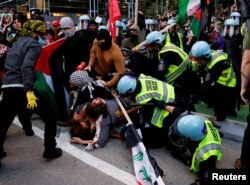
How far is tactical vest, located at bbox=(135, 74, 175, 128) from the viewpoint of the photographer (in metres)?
3.98

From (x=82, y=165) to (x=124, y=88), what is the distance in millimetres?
1032

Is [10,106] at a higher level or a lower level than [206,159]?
higher

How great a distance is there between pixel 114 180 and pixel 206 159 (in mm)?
959

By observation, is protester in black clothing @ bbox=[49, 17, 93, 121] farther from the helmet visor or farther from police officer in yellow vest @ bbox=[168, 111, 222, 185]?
police officer in yellow vest @ bbox=[168, 111, 222, 185]

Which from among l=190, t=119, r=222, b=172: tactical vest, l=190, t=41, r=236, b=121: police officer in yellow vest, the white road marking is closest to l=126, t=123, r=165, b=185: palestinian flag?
the white road marking

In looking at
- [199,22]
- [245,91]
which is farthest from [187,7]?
[245,91]

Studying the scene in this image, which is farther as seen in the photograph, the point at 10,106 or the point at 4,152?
the point at 4,152

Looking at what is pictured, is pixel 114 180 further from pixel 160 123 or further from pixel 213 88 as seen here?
pixel 213 88


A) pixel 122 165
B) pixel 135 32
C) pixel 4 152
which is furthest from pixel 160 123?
pixel 135 32

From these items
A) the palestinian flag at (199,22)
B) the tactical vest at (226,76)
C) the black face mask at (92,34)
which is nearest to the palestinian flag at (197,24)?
the palestinian flag at (199,22)

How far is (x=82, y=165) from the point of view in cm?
375

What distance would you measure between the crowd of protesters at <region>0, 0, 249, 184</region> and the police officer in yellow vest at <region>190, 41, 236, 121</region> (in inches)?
0.5

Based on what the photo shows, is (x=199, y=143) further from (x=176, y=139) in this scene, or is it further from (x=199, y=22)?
(x=199, y=22)

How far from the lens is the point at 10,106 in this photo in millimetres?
3635
